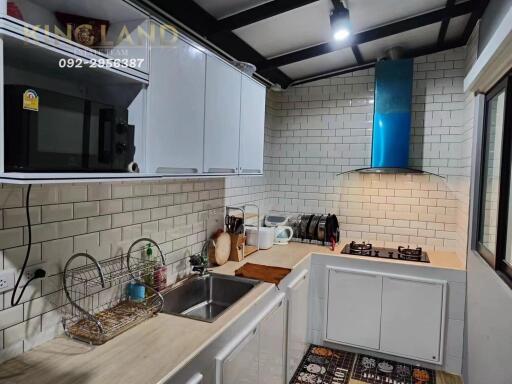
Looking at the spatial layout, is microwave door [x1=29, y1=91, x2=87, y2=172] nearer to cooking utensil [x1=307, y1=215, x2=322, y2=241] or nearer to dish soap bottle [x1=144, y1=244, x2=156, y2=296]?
dish soap bottle [x1=144, y1=244, x2=156, y2=296]

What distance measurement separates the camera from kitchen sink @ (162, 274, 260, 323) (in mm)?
2260

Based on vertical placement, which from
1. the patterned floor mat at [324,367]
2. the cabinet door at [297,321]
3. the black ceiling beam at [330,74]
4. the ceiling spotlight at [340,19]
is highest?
the black ceiling beam at [330,74]

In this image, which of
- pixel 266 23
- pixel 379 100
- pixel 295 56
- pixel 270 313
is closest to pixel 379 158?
pixel 379 100

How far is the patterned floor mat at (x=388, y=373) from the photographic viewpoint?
109 inches

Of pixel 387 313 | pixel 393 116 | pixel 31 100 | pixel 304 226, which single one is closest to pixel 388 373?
pixel 387 313

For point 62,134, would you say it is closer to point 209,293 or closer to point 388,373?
point 209,293

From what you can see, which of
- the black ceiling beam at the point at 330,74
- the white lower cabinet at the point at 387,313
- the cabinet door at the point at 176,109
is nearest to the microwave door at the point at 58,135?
the cabinet door at the point at 176,109

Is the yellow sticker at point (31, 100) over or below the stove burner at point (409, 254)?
over

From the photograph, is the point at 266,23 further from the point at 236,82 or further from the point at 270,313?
the point at 270,313

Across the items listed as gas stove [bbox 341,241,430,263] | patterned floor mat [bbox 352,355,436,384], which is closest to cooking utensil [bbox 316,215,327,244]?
gas stove [bbox 341,241,430,263]

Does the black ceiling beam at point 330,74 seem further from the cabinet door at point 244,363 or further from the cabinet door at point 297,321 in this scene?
the cabinet door at point 244,363

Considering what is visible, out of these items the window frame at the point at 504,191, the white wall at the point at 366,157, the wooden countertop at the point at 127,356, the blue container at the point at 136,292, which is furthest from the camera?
the white wall at the point at 366,157

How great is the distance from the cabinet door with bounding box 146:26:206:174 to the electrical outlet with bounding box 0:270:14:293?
630 millimetres

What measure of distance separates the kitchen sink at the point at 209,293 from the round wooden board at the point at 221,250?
200mm
